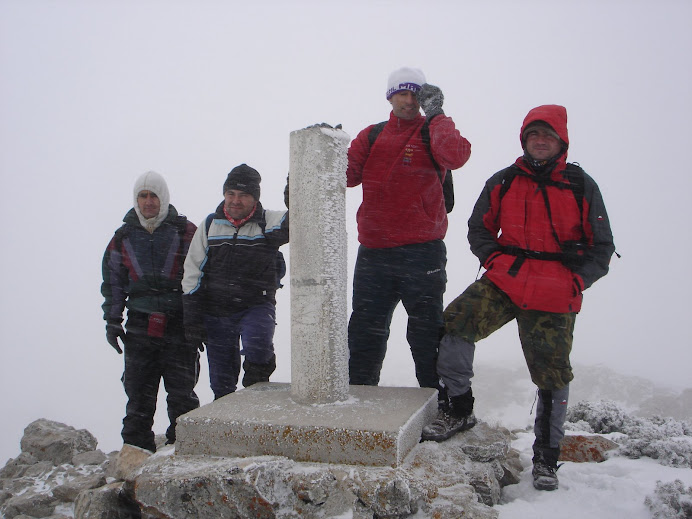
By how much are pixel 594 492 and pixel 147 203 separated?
429 centimetres

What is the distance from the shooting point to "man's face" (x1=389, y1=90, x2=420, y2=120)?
4.31m

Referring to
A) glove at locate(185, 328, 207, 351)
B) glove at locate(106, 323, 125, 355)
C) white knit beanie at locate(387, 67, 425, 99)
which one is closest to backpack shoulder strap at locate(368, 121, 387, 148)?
white knit beanie at locate(387, 67, 425, 99)

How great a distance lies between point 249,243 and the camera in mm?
4711

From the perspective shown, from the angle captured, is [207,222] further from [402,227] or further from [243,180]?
[402,227]

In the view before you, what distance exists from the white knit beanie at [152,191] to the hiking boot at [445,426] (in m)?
3.04

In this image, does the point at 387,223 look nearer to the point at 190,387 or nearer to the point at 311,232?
the point at 311,232

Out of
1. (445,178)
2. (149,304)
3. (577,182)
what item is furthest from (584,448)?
(149,304)

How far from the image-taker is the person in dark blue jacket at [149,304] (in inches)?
195

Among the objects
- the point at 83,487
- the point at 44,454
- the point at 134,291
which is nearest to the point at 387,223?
the point at 134,291

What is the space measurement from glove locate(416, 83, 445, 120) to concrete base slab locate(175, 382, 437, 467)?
2.14 metres

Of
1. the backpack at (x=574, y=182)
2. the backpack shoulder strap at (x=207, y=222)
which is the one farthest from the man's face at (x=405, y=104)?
the backpack shoulder strap at (x=207, y=222)

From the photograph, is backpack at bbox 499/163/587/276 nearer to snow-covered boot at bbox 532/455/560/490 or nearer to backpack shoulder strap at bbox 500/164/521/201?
backpack shoulder strap at bbox 500/164/521/201

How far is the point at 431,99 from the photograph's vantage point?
410 cm

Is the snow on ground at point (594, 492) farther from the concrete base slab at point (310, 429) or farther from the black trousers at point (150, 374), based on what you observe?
the black trousers at point (150, 374)
